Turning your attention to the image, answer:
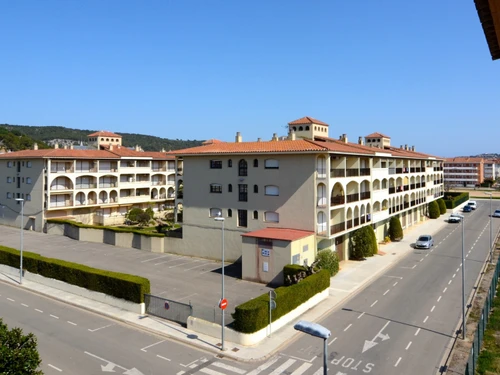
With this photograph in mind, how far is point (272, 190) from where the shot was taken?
36.8 m

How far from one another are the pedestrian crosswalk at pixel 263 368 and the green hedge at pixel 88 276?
8.43 metres

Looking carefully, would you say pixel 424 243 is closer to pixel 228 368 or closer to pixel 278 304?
pixel 278 304

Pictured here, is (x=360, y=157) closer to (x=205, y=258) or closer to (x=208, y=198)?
(x=208, y=198)

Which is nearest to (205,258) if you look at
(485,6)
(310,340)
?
(310,340)

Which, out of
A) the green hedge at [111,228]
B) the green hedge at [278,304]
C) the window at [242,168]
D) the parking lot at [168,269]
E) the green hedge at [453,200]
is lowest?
the parking lot at [168,269]

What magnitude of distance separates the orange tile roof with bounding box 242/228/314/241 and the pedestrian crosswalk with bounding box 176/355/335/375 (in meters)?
12.6

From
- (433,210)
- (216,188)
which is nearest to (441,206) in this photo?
(433,210)

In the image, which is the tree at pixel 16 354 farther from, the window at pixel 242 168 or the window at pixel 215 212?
the window at pixel 215 212

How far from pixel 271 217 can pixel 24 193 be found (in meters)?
41.8

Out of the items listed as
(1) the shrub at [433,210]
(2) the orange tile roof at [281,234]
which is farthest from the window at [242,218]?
(1) the shrub at [433,210]

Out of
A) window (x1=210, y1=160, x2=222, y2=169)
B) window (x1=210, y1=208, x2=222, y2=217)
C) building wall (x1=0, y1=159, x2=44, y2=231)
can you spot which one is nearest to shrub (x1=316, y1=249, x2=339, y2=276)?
window (x1=210, y1=208, x2=222, y2=217)

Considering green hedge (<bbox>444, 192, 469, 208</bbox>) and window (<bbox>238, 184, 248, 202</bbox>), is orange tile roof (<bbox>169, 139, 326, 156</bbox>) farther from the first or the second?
green hedge (<bbox>444, 192, 469, 208</bbox>)

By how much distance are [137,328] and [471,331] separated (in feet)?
61.8

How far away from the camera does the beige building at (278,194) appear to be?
3469 cm
